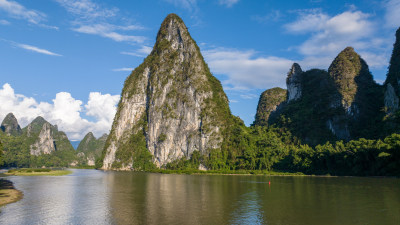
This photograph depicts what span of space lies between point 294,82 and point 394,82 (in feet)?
153

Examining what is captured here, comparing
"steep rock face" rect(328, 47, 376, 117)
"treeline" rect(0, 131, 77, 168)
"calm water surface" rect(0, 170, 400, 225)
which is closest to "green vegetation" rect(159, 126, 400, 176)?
"steep rock face" rect(328, 47, 376, 117)

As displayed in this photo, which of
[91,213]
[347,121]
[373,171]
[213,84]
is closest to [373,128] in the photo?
[347,121]

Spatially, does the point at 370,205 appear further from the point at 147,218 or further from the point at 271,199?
the point at 147,218

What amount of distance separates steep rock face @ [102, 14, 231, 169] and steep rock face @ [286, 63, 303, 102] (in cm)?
3220

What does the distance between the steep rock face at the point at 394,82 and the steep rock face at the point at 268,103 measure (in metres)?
62.1

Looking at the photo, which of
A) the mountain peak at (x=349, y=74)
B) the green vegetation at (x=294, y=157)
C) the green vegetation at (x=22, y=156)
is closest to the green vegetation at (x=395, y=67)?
the mountain peak at (x=349, y=74)

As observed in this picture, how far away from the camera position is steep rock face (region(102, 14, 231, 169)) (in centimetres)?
12594

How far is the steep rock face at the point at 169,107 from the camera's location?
125938 millimetres

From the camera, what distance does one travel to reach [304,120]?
385 ft

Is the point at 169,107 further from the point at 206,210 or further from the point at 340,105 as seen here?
the point at 206,210

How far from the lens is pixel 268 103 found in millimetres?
168625

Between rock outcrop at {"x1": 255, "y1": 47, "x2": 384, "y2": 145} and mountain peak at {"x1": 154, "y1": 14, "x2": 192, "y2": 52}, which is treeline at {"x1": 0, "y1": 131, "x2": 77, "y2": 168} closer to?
mountain peak at {"x1": 154, "y1": 14, "x2": 192, "y2": 52}

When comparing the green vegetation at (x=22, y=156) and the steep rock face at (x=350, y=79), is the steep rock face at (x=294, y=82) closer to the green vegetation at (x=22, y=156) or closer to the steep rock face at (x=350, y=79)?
the steep rock face at (x=350, y=79)

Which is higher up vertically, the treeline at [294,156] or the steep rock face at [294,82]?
the steep rock face at [294,82]
